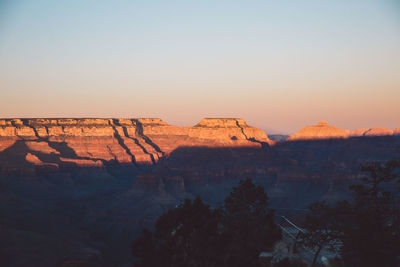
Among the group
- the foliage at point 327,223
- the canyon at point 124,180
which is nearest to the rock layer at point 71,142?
the canyon at point 124,180

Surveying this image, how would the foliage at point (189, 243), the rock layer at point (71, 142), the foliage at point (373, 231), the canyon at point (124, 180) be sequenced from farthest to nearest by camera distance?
the rock layer at point (71, 142)
the canyon at point (124, 180)
the foliage at point (373, 231)
the foliage at point (189, 243)

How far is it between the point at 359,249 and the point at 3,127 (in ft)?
578

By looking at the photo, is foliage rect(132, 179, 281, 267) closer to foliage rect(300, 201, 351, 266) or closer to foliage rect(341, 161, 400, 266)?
foliage rect(300, 201, 351, 266)

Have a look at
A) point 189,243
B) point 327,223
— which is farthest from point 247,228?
point 189,243

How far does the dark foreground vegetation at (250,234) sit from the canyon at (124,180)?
4769 cm

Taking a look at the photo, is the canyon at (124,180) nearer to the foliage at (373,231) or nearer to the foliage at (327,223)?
the foliage at (327,223)

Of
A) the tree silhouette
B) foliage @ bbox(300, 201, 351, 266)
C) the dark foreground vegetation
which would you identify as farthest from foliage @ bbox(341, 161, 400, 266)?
the tree silhouette

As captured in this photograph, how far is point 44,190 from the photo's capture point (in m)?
145

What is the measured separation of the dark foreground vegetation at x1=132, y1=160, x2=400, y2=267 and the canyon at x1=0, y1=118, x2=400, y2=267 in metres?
47.7

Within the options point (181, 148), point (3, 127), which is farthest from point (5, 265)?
point (3, 127)

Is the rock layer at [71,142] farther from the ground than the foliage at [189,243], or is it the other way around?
the rock layer at [71,142]

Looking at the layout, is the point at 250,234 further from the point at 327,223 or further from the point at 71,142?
the point at 71,142

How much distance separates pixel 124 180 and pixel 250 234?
14148 cm

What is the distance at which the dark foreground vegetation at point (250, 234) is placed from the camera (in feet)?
103
